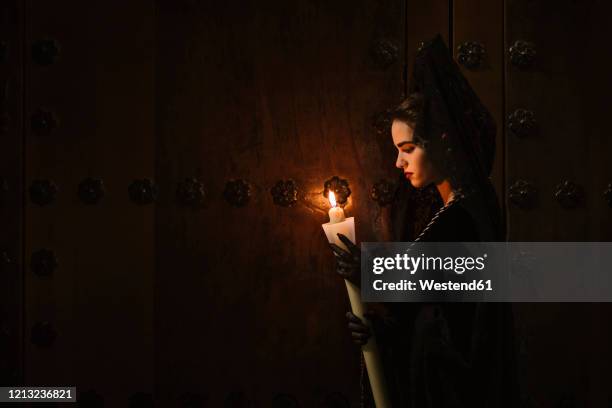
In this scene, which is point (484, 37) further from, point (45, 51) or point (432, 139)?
point (45, 51)

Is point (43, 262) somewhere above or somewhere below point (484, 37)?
below

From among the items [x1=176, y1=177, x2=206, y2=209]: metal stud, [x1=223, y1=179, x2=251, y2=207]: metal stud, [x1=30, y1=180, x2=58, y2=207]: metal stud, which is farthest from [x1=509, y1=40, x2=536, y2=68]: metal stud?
[x1=30, y1=180, x2=58, y2=207]: metal stud

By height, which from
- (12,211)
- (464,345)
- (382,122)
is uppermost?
(382,122)

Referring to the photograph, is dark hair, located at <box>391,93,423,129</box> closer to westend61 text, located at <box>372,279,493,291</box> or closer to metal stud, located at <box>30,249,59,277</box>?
westend61 text, located at <box>372,279,493,291</box>

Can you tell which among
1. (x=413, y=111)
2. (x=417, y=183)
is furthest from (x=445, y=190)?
(x=413, y=111)

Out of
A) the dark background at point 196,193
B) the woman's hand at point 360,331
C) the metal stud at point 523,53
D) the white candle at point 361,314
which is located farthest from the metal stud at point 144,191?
the metal stud at point 523,53

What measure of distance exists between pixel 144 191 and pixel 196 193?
136 mm

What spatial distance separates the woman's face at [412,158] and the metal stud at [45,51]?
0.91 meters

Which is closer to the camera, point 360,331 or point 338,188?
point 360,331

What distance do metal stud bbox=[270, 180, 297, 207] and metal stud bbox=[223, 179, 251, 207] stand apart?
75 millimetres

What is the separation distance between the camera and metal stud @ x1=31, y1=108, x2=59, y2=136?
1574mm

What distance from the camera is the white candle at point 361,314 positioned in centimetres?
129

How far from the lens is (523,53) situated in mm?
1550

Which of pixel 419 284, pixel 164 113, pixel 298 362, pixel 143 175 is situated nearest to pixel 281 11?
pixel 164 113
